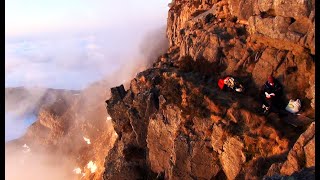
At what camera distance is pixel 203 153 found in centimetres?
2800

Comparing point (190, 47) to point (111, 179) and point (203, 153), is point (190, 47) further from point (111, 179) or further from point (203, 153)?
point (111, 179)

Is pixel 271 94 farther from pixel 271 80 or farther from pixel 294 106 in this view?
pixel 294 106

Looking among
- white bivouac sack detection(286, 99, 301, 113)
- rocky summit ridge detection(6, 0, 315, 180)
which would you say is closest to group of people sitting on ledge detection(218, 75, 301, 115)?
white bivouac sack detection(286, 99, 301, 113)

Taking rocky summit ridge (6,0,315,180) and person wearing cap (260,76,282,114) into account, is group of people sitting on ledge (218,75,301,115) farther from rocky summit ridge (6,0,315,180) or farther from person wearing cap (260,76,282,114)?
rocky summit ridge (6,0,315,180)

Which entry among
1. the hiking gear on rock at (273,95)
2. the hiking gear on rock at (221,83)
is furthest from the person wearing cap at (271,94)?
the hiking gear on rock at (221,83)

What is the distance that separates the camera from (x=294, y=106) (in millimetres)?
24500

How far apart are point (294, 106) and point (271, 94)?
163cm

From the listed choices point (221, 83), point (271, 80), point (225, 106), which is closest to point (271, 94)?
point (271, 80)

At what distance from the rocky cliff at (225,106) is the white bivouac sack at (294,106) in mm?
483

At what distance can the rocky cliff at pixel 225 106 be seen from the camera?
2391 cm

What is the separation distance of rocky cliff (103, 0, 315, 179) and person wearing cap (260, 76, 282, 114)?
64cm

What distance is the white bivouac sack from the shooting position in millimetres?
24422

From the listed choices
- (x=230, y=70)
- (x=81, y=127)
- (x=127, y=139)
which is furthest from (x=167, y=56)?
(x=81, y=127)
